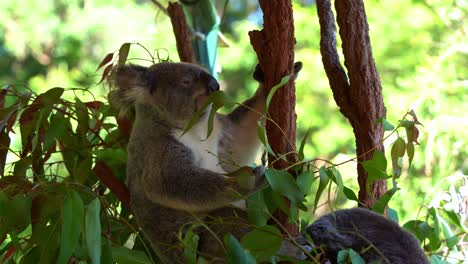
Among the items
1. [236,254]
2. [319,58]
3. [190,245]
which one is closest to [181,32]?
[190,245]

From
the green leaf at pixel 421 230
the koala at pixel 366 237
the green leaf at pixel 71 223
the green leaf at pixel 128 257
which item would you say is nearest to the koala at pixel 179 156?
the green leaf at pixel 128 257

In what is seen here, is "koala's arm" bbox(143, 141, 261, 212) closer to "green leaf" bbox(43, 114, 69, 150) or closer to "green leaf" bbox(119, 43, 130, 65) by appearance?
"green leaf" bbox(43, 114, 69, 150)

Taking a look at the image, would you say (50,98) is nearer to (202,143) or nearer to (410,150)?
(202,143)

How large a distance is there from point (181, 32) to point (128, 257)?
1.09 meters

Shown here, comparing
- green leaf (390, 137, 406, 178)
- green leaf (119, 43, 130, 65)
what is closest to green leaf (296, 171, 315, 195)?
green leaf (390, 137, 406, 178)

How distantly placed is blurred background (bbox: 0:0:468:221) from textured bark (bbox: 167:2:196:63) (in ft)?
0.32

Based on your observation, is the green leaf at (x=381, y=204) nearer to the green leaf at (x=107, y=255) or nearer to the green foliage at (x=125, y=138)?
the green foliage at (x=125, y=138)

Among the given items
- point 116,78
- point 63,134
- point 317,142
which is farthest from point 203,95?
point 317,142

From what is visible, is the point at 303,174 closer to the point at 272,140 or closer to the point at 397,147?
the point at 272,140

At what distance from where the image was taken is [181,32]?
2.73 metres

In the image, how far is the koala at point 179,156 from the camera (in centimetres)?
212

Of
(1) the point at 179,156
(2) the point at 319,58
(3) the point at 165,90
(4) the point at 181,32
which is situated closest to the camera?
(1) the point at 179,156

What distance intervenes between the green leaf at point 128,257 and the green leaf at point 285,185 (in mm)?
448

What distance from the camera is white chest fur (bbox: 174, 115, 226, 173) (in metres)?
2.40
